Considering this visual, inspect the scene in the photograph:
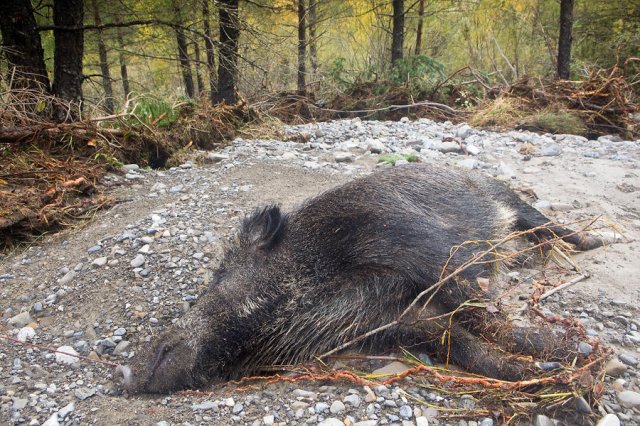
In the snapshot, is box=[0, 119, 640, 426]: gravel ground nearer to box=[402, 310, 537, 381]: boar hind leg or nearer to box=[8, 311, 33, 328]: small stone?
box=[8, 311, 33, 328]: small stone

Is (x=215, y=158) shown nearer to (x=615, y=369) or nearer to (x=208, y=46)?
(x=208, y=46)

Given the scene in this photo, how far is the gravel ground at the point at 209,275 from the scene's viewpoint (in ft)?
8.16

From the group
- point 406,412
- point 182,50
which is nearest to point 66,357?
point 406,412

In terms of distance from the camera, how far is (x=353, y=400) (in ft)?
8.13

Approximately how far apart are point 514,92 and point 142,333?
8.18 meters

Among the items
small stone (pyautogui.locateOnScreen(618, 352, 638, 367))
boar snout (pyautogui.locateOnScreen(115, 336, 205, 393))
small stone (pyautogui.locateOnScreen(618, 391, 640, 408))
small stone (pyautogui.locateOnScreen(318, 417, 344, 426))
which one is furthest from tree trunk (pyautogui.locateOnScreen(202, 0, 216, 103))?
small stone (pyautogui.locateOnScreen(618, 391, 640, 408))

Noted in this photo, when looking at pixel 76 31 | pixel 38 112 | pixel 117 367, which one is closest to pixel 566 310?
pixel 117 367

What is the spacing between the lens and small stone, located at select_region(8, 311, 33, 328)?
3373 mm

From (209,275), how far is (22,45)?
426cm

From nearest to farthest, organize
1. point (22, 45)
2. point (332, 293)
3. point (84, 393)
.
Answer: point (84, 393), point (332, 293), point (22, 45)

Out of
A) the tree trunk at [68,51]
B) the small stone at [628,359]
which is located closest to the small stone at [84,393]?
the small stone at [628,359]

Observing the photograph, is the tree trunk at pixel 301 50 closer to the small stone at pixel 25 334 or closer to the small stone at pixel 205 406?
the small stone at pixel 25 334

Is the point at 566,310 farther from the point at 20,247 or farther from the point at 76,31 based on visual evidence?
the point at 76,31

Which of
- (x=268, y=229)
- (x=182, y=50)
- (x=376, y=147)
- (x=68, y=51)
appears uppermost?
(x=182, y=50)
